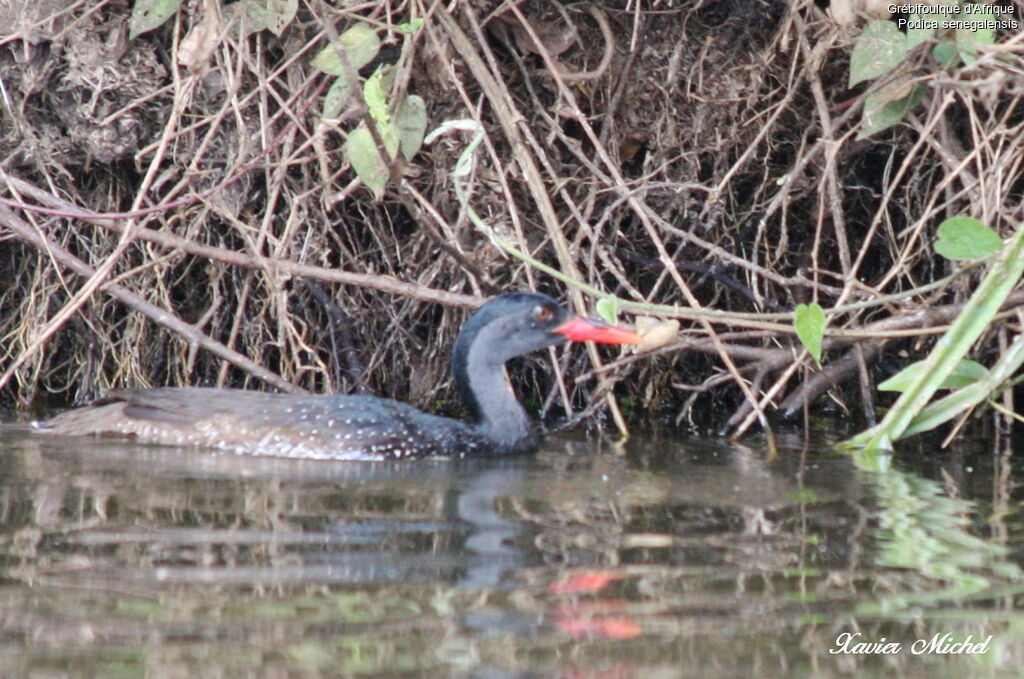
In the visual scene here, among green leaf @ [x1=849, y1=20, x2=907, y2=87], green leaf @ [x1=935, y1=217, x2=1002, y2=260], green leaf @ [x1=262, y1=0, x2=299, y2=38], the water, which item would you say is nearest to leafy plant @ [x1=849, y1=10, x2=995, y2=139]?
Result: green leaf @ [x1=849, y1=20, x2=907, y2=87]

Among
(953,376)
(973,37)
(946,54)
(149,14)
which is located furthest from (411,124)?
(953,376)

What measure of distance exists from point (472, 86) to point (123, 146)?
183cm

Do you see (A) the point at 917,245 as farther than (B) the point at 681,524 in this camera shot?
Yes

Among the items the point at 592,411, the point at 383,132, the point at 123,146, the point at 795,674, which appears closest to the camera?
the point at 795,674

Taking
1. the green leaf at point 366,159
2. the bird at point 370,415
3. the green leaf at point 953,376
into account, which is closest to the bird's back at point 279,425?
the bird at point 370,415

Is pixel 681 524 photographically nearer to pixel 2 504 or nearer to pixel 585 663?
pixel 585 663

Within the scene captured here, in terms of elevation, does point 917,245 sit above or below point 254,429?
above

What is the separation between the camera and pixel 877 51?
693cm

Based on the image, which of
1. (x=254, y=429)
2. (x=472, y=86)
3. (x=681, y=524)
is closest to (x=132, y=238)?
(x=254, y=429)

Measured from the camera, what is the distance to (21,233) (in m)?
7.91

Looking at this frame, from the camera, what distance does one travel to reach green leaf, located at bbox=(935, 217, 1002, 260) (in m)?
6.06

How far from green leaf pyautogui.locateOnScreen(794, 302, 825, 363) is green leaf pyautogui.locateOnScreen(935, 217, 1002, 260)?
1.69 ft

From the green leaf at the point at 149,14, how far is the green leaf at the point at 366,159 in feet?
4.33

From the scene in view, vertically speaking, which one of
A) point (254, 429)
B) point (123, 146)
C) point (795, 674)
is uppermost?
point (123, 146)
